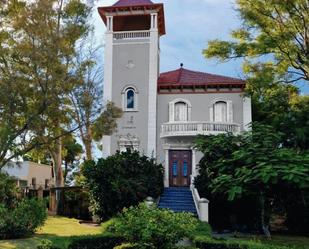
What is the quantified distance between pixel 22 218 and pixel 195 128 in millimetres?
13559

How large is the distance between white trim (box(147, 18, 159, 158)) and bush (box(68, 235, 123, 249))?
13344mm

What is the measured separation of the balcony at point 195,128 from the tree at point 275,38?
4176 millimetres

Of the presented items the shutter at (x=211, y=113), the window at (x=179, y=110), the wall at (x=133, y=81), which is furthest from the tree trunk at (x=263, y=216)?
the wall at (x=133, y=81)

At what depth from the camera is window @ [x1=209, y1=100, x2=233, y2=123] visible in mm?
27031

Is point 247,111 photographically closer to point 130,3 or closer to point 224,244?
point 130,3

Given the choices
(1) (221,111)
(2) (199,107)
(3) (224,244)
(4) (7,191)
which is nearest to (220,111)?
(1) (221,111)

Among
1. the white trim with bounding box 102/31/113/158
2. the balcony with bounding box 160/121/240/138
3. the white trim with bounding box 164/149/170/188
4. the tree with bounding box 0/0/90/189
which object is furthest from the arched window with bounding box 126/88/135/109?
the tree with bounding box 0/0/90/189

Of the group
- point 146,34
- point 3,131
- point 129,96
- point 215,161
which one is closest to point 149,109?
point 129,96

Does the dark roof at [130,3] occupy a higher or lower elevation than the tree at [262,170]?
higher

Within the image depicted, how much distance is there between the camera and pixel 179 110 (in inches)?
1085

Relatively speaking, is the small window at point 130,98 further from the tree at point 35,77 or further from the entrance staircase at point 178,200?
the tree at point 35,77

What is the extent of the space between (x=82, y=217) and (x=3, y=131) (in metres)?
10.3

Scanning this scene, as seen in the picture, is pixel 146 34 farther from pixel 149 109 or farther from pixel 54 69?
pixel 54 69

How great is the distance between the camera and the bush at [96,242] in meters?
12.6
